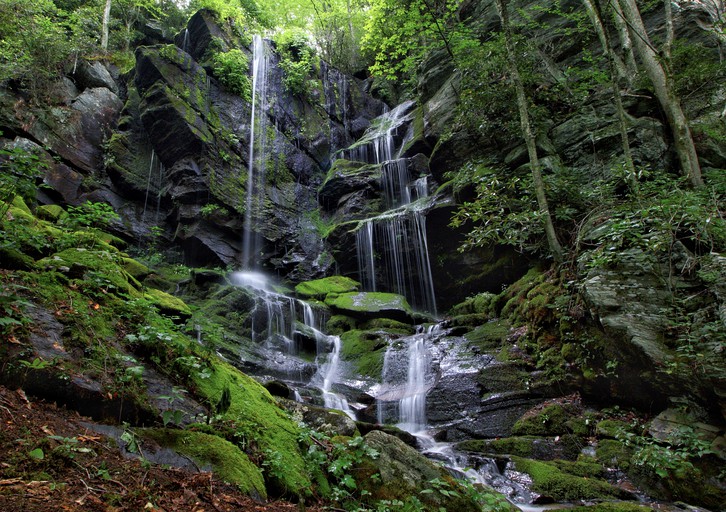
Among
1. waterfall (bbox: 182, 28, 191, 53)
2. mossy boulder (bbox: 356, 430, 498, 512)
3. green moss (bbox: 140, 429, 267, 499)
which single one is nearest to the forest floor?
green moss (bbox: 140, 429, 267, 499)

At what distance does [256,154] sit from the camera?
19.2 meters

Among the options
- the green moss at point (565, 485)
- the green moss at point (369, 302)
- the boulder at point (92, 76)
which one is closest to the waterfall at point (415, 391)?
the green moss at point (369, 302)

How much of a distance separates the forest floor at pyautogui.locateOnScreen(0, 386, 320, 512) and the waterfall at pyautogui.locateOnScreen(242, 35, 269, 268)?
14.6 m

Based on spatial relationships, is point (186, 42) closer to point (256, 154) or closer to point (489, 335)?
point (256, 154)

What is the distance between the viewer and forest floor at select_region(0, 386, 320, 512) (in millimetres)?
1730

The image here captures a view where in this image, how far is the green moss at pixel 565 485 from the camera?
14.8 feet

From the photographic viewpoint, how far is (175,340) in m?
3.29

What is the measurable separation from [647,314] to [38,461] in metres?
7.14

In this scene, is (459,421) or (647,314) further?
(459,421)

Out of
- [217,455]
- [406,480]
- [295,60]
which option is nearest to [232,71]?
[295,60]

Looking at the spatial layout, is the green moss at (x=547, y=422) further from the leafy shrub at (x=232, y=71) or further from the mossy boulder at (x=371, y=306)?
the leafy shrub at (x=232, y=71)

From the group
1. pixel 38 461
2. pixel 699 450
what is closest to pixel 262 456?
pixel 38 461

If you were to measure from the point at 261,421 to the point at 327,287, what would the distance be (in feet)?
36.2

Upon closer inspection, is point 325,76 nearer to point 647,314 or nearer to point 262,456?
point 647,314
